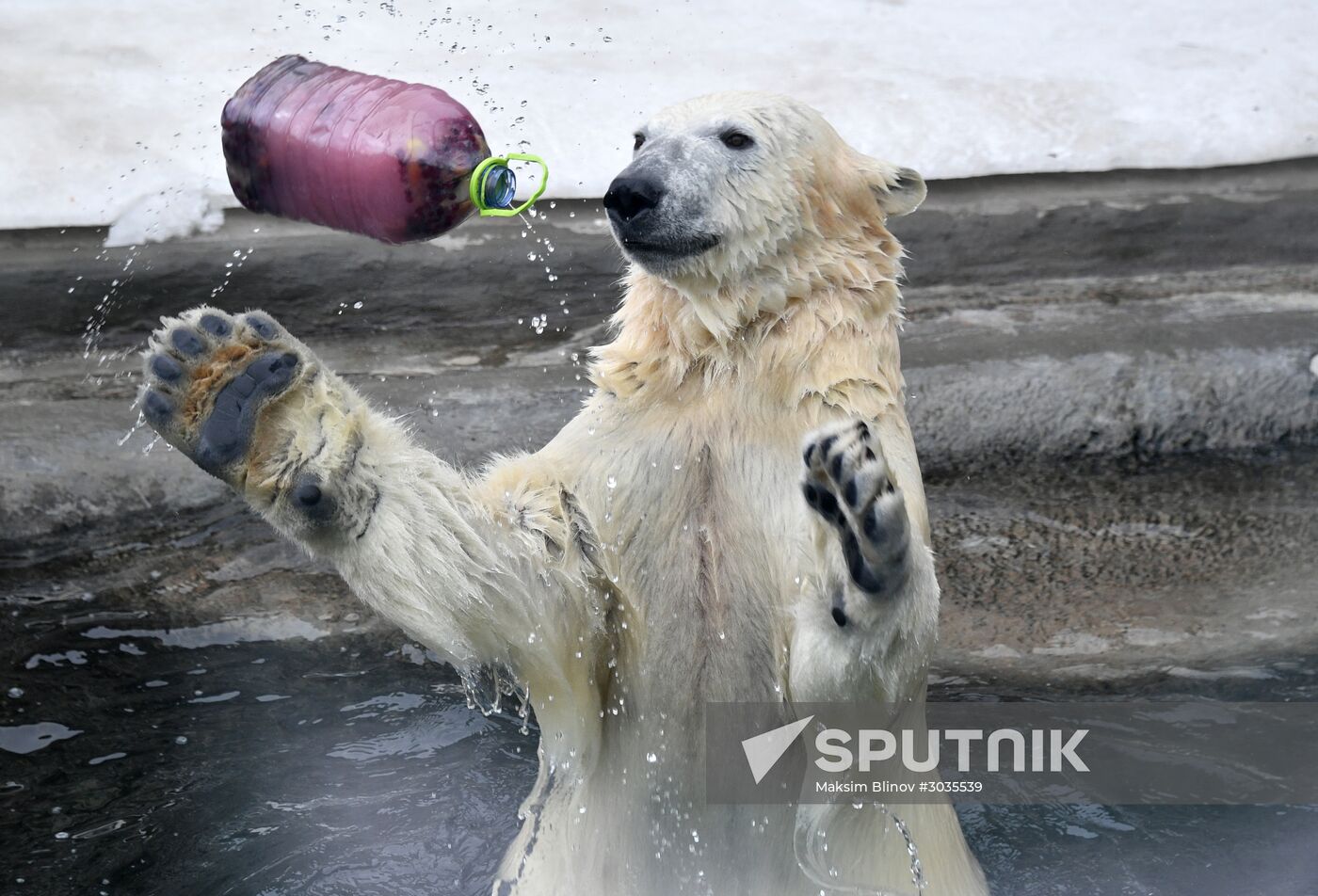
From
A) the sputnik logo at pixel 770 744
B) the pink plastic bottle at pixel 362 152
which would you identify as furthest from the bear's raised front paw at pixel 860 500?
the pink plastic bottle at pixel 362 152

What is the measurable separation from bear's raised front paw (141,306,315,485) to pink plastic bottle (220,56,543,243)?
21.0 inches

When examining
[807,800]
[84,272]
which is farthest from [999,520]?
[84,272]

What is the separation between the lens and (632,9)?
591cm

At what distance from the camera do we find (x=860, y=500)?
6.15 ft

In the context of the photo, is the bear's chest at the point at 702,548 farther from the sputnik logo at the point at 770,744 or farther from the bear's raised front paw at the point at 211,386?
the bear's raised front paw at the point at 211,386

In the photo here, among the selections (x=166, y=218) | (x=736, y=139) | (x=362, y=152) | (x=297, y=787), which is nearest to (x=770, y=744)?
(x=736, y=139)

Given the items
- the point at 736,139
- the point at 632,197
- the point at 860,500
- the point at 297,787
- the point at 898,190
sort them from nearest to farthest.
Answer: the point at 860,500
the point at 632,197
the point at 736,139
the point at 898,190
the point at 297,787

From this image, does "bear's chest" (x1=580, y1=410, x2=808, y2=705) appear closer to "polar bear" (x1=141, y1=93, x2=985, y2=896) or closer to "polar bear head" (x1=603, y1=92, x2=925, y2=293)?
"polar bear" (x1=141, y1=93, x2=985, y2=896)

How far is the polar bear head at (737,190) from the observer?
2.28m

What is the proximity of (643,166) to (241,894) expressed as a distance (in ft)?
5.93

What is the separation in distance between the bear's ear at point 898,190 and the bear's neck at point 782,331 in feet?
0.42

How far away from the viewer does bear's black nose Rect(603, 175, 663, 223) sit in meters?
2.27

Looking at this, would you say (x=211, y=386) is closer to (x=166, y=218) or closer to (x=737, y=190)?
(x=737, y=190)

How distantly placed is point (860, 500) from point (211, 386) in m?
0.93
